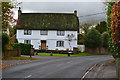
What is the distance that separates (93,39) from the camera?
54.0 metres

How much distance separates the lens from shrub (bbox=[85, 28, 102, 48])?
5403 cm

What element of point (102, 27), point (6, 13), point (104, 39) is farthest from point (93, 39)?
point (6, 13)

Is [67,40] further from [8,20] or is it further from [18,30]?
[8,20]

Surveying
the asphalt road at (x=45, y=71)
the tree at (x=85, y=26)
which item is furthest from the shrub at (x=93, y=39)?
the asphalt road at (x=45, y=71)

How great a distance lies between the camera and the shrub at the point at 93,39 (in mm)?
54031

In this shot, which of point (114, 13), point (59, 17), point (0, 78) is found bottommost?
point (0, 78)

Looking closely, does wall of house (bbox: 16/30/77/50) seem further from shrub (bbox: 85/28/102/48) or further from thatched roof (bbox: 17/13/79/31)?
shrub (bbox: 85/28/102/48)

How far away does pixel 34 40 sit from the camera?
5281 cm

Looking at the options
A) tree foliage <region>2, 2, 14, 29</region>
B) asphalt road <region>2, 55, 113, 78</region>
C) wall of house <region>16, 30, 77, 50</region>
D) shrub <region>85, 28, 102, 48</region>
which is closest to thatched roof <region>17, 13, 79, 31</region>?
wall of house <region>16, 30, 77, 50</region>

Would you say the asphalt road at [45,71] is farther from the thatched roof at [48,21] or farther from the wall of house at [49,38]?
the thatched roof at [48,21]

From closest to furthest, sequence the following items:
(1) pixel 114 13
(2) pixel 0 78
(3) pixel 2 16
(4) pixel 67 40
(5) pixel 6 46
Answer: (1) pixel 114 13, (2) pixel 0 78, (3) pixel 2 16, (5) pixel 6 46, (4) pixel 67 40

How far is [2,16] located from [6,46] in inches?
507

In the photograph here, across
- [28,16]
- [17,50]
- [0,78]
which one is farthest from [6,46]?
[28,16]

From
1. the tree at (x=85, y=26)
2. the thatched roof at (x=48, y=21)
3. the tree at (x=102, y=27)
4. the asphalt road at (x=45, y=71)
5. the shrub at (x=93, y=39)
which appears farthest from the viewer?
the tree at (x=85, y=26)
